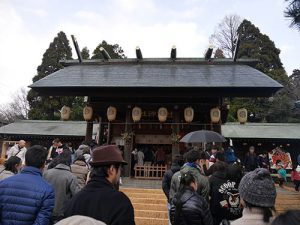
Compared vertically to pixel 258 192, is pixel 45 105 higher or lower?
higher

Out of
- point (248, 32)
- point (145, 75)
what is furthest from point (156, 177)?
point (248, 32)

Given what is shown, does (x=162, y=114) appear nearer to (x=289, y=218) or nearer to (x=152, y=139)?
(x=152, y=139)

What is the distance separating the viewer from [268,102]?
28688mm

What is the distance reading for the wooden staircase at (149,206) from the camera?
26.8 ft

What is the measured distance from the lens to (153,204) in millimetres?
9438

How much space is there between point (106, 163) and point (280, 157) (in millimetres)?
18269

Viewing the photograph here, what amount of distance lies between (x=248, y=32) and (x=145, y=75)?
23.1 m

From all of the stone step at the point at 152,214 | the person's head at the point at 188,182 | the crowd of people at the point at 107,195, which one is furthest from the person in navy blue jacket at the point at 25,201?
the stone step at the point at 152,214

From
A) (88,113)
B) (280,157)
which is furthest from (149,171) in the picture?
(280,157)

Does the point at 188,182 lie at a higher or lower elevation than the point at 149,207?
higher

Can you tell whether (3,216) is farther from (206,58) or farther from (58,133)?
(58,133)

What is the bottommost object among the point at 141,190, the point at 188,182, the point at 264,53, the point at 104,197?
the point at 141,190

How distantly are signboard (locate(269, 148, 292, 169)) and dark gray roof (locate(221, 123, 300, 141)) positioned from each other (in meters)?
0.98

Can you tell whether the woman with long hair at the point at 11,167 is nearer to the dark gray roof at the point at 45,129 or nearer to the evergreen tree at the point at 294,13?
the evergreen tree at the point at 294,13
